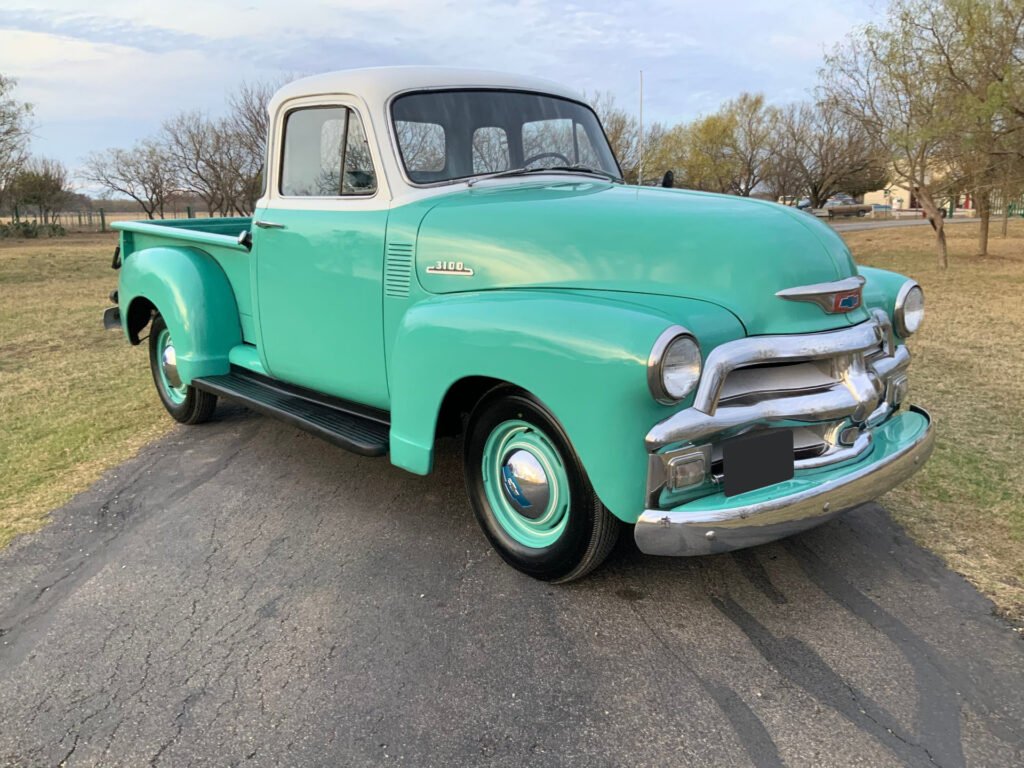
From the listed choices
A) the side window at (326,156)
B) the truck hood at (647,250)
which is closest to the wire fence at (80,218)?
the side window at (326,156)

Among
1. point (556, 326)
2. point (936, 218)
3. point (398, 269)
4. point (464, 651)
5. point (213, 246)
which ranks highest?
point (936, 218)

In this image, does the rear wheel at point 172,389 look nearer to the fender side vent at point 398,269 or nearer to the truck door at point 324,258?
the truck door at point 324,258

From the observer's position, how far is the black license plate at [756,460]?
2.58 meters

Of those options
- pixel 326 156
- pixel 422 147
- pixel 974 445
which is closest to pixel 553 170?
pixel 422 147

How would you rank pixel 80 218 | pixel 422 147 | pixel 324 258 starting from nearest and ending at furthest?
1. pixel 422 147
2. pixel 324 258
3. pixel 80 218

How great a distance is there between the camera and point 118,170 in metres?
38.1

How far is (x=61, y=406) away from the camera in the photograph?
5832 mm

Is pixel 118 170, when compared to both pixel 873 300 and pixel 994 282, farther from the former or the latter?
pixel 873 300

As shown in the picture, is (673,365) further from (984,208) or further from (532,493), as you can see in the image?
(984,208)

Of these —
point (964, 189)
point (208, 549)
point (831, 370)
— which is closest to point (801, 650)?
point (831, 370)

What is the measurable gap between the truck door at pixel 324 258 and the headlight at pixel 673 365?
155 centimetres

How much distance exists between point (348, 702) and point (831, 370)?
6.62 ft

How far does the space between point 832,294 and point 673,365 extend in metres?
0.78

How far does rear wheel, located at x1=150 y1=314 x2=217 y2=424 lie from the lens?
522cm
